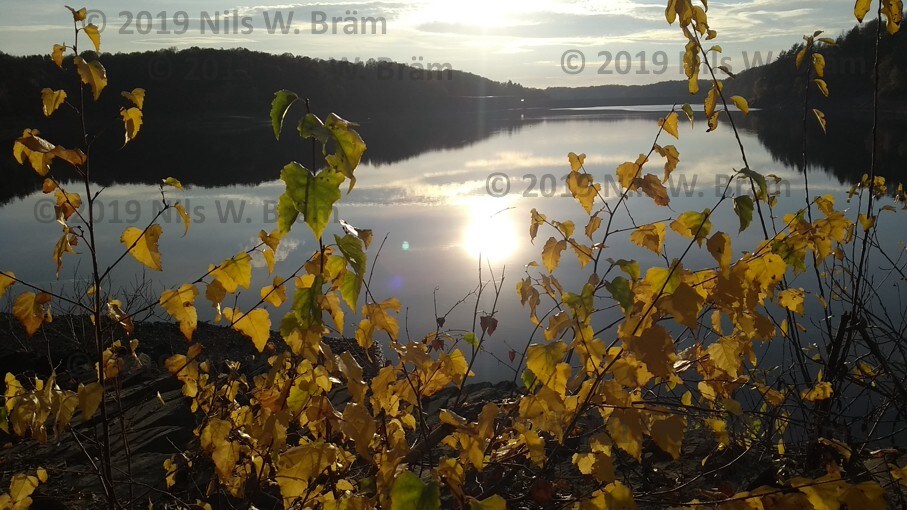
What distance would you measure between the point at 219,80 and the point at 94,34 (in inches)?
2664

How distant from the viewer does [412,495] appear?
111 cm

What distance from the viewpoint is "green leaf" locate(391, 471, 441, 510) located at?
1.10 metres

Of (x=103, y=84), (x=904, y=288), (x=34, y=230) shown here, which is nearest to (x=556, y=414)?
(x=103, y=84)

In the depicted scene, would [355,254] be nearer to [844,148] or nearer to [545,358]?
[545,358]

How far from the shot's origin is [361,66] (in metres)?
81.1

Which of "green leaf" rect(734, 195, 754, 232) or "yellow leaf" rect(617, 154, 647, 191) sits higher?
"yellow leaf" rect(617, 154, 647, 191)

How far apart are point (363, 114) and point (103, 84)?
232ft

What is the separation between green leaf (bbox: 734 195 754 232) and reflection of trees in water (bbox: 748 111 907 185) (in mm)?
15040

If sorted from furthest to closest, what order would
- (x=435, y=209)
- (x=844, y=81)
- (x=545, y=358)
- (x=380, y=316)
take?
1. (x=844, y=81)
2. (x=435, y=209)
3. (x=380, y=316)
4. (x=545, y=358)

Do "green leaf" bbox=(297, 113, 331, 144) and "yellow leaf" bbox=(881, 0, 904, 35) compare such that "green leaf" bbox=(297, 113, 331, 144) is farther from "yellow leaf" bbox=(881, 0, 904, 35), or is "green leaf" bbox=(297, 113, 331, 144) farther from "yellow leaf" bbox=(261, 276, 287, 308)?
"yellow leaf" bbox=(881, 0, 904, 35)

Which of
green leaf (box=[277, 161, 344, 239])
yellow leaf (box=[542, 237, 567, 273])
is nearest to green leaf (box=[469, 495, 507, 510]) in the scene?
green leaf (box=[277, 161, 344, 239])

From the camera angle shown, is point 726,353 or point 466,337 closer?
point 726,353

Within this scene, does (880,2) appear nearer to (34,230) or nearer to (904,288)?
(904,288)

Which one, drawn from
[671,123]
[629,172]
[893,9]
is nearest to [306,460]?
[629,172]
